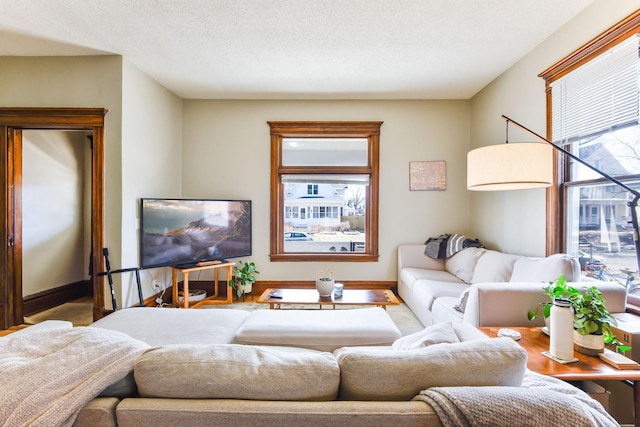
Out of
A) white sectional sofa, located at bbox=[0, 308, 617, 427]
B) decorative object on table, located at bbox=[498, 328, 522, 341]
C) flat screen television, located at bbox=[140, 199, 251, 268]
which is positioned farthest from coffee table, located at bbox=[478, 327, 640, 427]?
flat screen television, located at bbox=[140, 199, 251, 268]

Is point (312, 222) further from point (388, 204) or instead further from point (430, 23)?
point (430, 23)

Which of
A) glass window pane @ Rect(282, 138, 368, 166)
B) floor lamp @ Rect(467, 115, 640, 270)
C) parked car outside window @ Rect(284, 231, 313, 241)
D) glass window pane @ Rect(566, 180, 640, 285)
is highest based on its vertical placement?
glass window pane @ Rect(282, 138, 368, 166)

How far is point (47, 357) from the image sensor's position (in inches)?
31.2

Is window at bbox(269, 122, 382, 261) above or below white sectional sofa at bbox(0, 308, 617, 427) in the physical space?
above

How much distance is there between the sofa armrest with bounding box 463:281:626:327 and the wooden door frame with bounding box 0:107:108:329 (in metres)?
→ 3.49

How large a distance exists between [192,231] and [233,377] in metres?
3.03

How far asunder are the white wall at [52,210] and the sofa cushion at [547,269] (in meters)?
5.24

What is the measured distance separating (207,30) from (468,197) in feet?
12.2

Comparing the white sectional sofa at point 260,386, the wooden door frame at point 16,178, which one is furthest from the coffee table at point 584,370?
the wooden door frame at point 16,178

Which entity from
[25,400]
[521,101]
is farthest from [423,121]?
[25,400]

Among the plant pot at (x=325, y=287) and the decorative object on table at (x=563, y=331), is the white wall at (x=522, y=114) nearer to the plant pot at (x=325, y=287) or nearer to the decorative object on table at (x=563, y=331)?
the decorative object on table at (x=563, y=331)

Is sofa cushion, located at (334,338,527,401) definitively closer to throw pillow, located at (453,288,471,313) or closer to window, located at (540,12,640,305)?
throw pillow, located at (453,288,471,313)

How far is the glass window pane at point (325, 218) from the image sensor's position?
416 cm

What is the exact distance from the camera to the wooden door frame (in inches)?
113
